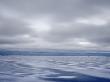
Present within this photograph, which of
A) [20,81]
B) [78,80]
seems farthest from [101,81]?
[20,81]

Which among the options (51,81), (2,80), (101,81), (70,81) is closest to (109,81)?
(101,81)

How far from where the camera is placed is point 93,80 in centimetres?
1030

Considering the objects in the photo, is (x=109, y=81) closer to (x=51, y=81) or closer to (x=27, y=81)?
(x=51, y=81)

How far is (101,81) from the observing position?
10.1 metres

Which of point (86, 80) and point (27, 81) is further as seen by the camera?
point (86, 80)

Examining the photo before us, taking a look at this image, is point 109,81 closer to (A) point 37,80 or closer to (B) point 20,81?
(A) point 37,80

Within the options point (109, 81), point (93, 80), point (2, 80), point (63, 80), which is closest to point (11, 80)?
point (2, 80)

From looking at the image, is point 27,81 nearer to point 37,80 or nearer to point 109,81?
point 37,80

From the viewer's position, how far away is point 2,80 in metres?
9.79

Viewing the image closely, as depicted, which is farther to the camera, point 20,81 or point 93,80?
point 93,80

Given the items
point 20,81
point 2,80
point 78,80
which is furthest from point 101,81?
point 2,80

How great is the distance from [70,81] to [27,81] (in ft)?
7.36

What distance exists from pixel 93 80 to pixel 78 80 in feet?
2.77

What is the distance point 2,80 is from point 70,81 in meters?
3.56
